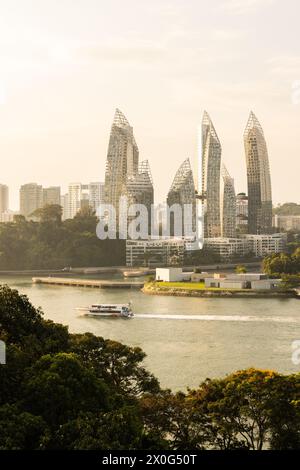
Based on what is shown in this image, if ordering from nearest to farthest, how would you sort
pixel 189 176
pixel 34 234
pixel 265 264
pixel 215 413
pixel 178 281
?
pixel 215 413, pixel 178 281, pixel 265 264, pixel 34 234, pixel 189 176

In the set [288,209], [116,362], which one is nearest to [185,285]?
[116,362]

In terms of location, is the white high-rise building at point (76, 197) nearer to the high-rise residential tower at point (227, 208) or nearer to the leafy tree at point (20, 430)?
the high-rise residential tower at point (227, 208)

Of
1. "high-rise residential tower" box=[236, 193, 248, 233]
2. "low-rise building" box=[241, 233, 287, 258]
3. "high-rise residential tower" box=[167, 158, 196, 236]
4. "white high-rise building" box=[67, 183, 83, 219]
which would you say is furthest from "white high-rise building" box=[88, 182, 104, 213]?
"low-rise building" box=[241, 233, 287, 258]

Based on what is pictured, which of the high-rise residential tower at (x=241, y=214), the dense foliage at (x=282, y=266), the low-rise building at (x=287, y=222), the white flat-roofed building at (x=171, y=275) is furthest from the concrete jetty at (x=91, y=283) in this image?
the low-rise building at (x=287, y=222)

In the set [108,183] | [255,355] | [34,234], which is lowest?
[255,355]

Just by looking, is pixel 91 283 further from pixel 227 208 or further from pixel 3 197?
pixel 3 197

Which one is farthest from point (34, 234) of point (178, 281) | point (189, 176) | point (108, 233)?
point (178, 281)
